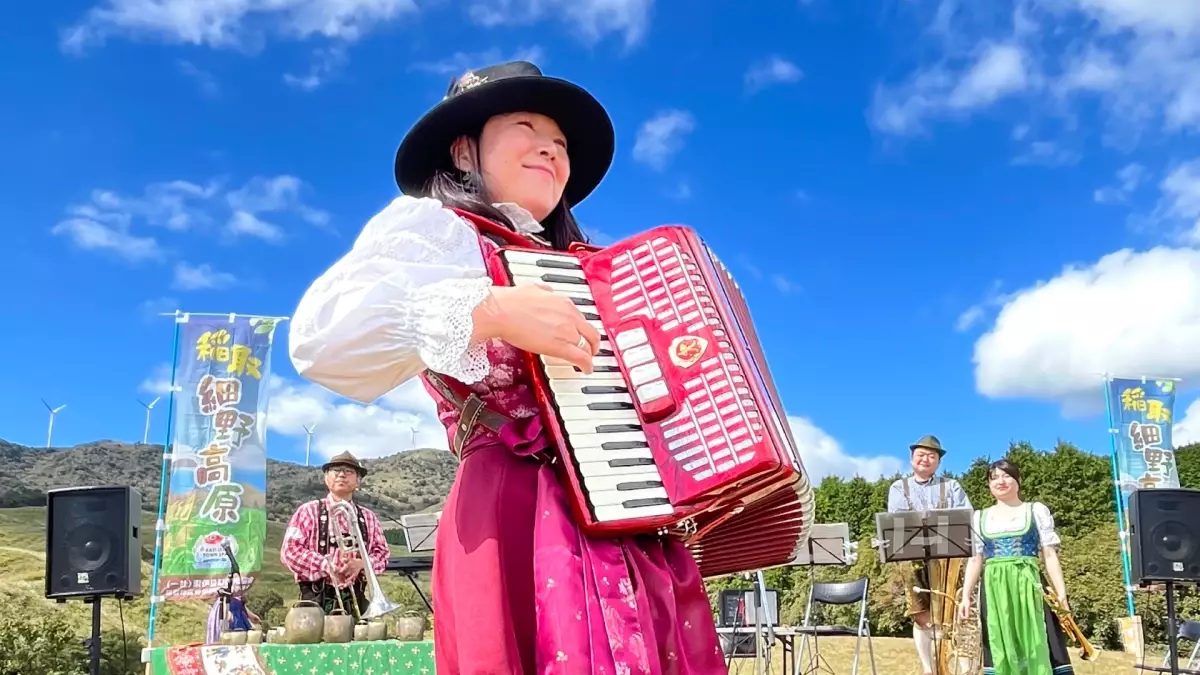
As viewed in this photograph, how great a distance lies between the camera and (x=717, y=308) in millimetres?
1395

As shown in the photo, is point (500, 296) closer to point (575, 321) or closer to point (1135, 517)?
point (575, 321)

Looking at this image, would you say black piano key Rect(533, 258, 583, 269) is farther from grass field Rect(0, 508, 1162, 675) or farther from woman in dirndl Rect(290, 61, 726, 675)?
grass field Rect(0, 508, 1162, 675)

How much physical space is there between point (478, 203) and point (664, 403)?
0.46m

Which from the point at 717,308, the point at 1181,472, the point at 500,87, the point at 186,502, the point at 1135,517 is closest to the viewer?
the point at 717,308

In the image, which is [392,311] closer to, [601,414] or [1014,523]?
[601,414]

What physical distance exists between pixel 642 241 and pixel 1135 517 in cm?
550

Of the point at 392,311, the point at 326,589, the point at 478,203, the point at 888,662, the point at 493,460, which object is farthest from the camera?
the point at 888,662

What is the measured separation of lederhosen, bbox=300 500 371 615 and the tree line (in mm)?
5230

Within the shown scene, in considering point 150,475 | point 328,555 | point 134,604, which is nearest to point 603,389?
point 328,555

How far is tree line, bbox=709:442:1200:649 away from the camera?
11078 millimetres

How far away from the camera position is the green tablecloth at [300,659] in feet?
15.1

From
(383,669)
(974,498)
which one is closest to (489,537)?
(383,669)

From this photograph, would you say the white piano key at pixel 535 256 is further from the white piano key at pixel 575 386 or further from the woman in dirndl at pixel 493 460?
the white piano key at pixel 575 386

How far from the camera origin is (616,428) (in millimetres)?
1295
